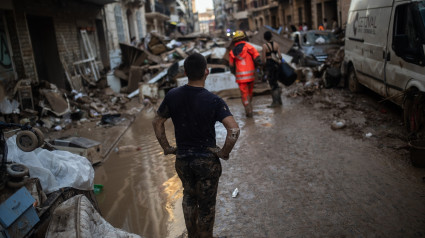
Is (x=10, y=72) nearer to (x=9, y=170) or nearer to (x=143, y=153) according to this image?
(x=143, y=153)

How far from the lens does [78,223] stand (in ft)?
8.15

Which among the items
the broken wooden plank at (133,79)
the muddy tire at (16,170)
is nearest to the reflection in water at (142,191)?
the muddy tire at (16,170)

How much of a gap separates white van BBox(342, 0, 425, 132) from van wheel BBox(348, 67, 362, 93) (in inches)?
17.5

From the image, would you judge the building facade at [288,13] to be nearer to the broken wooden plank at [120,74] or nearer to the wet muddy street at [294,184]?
the broken wooden plank at [120,74]

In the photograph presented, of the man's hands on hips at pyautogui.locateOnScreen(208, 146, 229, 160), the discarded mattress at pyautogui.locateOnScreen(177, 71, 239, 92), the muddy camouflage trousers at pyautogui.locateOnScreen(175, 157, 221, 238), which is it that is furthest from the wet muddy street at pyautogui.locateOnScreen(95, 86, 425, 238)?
the discarded mattress at pyautogui.locateOnScreen(177, 71, 239, 92)

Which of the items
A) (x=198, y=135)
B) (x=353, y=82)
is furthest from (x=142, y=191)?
(x=353, y=82)

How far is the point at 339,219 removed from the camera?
3.42 metres

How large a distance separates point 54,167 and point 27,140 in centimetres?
66

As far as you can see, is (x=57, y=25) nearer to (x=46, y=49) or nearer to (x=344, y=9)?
(x=46, y=49)

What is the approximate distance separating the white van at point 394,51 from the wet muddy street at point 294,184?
576mm

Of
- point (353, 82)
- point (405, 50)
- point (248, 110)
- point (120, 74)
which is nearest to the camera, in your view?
point (405, 50)

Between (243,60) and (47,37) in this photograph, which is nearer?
(243,60)

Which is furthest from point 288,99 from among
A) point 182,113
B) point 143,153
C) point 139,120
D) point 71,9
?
point 71,9

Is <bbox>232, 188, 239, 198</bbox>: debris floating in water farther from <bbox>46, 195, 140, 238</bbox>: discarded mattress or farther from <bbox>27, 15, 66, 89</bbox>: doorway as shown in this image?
<bbox>27, 15, 66, 89</bbox>: doorway
